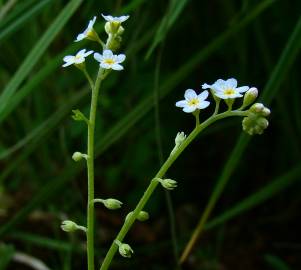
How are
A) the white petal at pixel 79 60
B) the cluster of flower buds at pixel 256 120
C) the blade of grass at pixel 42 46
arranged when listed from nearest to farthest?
the cluster of flower buds at pixel 256 120 < the white petal at pixel 79 60 < the blade of grass at pixel 42 46

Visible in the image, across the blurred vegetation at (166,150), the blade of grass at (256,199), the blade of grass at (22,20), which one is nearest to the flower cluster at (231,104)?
the blade of grass at (22,20)

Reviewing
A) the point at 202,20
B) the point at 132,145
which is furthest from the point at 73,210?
the point at 202,20

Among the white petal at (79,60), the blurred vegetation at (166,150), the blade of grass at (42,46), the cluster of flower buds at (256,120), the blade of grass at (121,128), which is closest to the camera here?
the cluster of flower buds at (256,120)

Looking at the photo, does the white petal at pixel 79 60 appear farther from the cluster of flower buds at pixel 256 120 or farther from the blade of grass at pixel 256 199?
the blade of grass at pixel 256 199

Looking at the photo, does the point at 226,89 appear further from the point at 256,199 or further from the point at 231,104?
the point at 256,199

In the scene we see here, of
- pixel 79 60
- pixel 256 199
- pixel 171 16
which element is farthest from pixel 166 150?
pixel 79 60

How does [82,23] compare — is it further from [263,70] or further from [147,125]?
[263,70]

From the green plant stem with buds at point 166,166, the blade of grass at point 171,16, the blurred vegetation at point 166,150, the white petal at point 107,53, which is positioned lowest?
the green plant stem with buds at point 166,166

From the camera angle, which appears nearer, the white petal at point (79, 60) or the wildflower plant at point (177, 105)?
the wildflower plant at point (177, 105)
